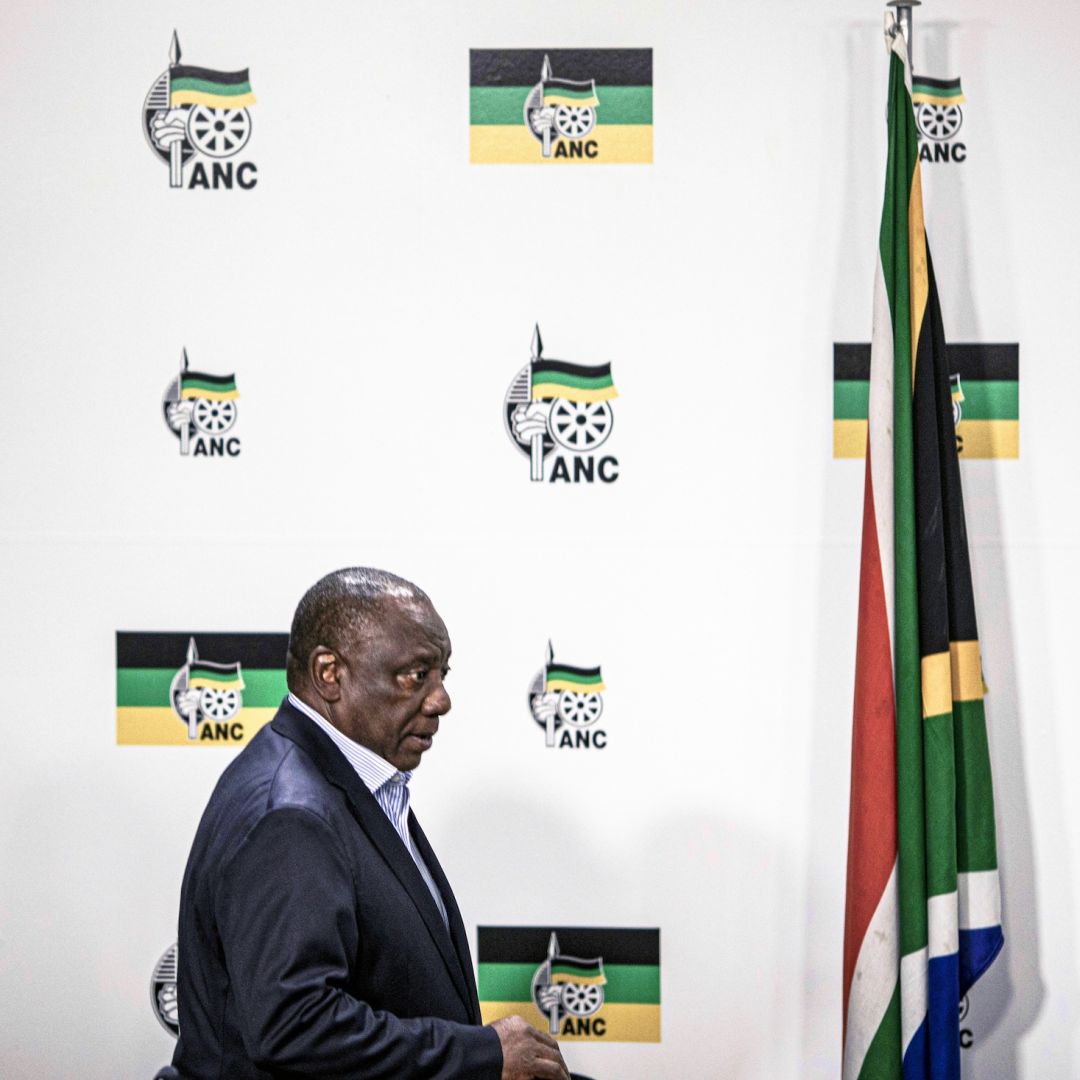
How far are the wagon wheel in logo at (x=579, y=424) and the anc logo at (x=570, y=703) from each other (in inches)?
17.3

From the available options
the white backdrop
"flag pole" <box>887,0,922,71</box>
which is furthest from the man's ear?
"flag pole" <box>887,0,922,71</box>

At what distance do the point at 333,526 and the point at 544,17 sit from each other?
1.19 metres

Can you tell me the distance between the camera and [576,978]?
2.94 metres

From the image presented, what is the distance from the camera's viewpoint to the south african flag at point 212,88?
9.66ft

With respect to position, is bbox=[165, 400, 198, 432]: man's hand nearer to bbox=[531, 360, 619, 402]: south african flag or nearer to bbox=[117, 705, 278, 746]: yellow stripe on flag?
bbox=[117, 705, 278, 746]: yellow stripe on flag

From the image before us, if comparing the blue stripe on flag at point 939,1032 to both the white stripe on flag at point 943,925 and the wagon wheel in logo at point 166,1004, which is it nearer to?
the white stripe on flag at point 943,925

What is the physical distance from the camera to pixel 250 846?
5.78ft

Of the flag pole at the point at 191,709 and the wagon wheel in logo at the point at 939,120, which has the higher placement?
the wagon wheel in logo at the point at 939,120

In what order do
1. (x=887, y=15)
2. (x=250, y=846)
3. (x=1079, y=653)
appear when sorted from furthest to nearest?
(x=1079, y=653)
(x=887, y=15)
(x=250, y=846)

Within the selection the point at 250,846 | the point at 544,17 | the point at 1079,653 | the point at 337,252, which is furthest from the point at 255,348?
the point at 1079,653

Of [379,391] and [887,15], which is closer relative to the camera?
[887,15]

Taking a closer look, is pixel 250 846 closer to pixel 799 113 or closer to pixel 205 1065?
pixel 205 1065

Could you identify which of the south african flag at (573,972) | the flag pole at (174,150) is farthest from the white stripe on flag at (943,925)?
→ the flag pole at (174,150)

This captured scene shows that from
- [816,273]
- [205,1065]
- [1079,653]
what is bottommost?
[205,1065]
